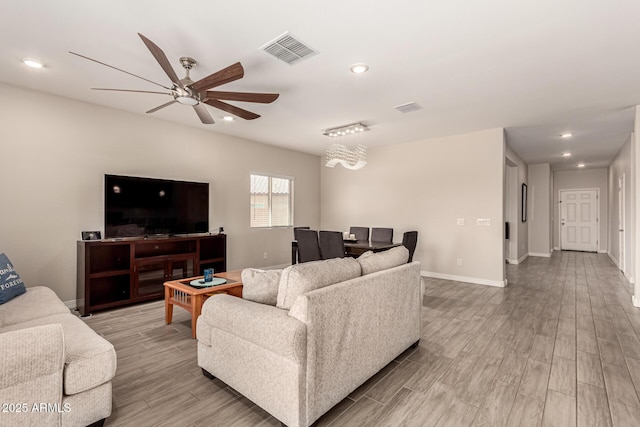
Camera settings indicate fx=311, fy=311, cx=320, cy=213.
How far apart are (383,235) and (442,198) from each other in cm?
142

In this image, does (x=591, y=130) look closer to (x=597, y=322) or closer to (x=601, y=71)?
(x=601, y=71)

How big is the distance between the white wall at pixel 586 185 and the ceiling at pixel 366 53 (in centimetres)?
646

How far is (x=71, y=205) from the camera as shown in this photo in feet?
13.2

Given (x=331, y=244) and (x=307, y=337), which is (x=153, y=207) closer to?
(x=331, y=244)

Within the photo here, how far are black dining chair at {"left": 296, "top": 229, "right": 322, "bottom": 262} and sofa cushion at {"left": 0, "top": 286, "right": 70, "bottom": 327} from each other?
10.3 ft

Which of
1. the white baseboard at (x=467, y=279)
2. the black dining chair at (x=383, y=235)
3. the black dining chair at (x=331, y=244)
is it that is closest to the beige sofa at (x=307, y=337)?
the black dining chair at (x=331, y=244)

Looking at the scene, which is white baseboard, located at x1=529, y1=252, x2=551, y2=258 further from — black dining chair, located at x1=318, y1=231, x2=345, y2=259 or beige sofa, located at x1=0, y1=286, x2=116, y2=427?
beige sofa, located at x1=0, y1=286, x2=116, y2=427

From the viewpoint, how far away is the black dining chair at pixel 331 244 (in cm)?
465

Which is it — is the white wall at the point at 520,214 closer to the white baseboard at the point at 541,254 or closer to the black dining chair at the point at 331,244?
the white baseboard at the point at 541,254

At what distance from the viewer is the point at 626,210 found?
6.09 metres

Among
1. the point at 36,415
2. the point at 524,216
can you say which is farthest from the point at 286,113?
the point at 524,216

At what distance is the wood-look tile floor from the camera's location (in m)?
1.96

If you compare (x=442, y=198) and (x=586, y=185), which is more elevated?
(x=586, y=185)

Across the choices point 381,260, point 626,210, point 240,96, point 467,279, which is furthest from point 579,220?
point 240,96
